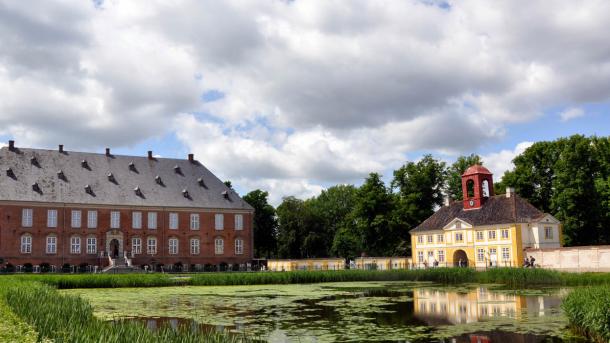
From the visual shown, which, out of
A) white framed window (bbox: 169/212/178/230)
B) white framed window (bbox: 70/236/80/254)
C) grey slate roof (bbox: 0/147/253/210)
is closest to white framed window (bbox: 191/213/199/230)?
grey slate roof (bbox: 0/147/253/210)

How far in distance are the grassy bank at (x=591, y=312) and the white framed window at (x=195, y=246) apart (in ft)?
135

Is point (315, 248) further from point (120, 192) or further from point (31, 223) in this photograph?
point (31, 223)

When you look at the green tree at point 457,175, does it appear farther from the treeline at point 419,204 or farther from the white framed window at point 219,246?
the white framed window at point 219,246

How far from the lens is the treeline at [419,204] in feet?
159

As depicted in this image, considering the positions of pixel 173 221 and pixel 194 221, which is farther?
pixel 194 221

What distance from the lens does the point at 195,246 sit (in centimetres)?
5297

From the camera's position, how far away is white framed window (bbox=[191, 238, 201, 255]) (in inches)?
2080

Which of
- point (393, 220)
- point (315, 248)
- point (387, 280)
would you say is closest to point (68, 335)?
point (387, 280)

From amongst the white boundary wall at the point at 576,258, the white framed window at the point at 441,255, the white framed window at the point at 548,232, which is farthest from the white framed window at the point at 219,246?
the white framed window at the point at 548,232

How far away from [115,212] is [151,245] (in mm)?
4043

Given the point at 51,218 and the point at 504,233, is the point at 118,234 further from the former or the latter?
the point at 504,233

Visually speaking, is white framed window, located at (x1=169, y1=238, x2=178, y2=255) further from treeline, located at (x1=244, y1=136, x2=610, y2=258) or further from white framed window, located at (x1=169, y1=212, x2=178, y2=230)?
treeline, located at (x1=244, y1=136, x2=610, y2=258)

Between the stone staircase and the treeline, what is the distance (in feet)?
71.3

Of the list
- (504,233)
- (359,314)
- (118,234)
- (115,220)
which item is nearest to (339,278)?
(504,233)
